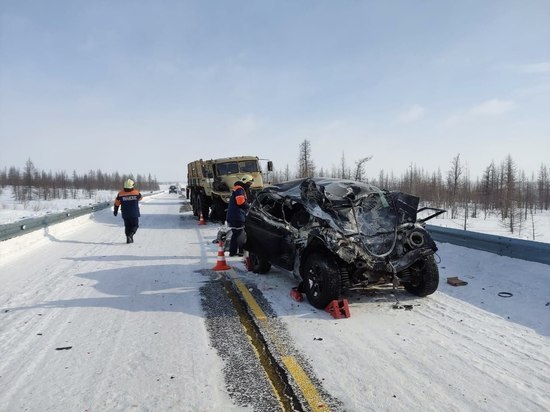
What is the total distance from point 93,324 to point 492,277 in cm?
641

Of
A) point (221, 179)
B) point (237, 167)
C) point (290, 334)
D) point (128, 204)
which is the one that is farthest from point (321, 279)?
point (237, 167)

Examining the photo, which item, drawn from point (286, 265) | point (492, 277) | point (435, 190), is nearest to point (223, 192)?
point (286, 265)

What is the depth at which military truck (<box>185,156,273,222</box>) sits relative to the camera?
1614cm

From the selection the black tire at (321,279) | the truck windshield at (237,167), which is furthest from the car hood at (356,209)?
the truck windshield at (237,167)

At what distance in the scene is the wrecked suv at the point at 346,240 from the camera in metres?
5.29

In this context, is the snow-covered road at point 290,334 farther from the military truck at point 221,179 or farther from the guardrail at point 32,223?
the military truck at point 221,179

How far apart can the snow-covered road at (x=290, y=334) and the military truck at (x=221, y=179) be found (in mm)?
8337

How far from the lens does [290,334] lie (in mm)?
4539

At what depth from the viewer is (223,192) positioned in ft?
52.5

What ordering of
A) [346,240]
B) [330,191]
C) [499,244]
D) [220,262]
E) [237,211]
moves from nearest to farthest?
[346,240] < [330,191] < [499,244] < [220,262] < [237,211]

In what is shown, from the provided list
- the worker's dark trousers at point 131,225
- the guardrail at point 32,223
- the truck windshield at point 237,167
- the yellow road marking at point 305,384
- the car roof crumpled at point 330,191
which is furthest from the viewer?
the truck windshield at point 237,167

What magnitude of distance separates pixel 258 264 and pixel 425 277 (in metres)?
3.17

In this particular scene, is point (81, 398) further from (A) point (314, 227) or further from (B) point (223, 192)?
(B) point (223, 192)

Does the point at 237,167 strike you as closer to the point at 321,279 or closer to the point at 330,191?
the point at 330,191
